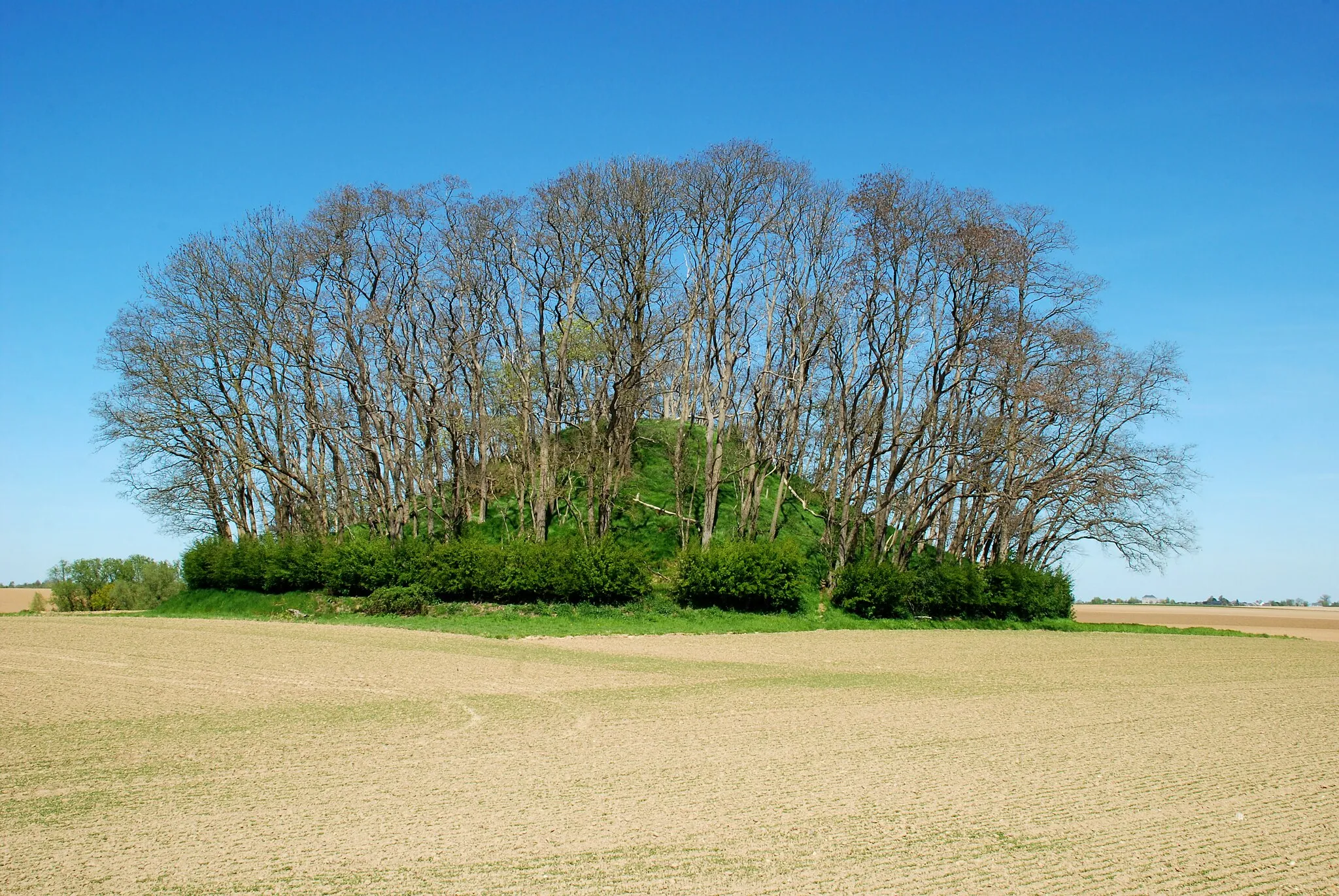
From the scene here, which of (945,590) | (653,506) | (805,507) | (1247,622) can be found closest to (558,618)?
(653,506)

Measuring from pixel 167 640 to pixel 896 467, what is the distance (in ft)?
89.6

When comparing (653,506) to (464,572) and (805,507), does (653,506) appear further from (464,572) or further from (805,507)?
(464,572)

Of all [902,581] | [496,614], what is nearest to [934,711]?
[496,614]

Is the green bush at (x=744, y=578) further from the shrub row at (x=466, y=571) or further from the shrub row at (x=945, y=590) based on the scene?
the shrub row at (x=945, y=590)

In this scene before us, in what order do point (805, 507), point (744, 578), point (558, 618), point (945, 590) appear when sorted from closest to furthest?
point (558, 618) → point (744, 578) → point (945, 590) → point (805, 507)

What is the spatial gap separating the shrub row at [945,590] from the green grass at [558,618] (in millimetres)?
666

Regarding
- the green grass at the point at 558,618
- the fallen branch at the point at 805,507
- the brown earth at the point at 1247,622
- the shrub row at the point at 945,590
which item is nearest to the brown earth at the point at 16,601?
the green grass at the point at 558,618

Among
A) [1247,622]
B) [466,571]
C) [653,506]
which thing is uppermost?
[653,506]

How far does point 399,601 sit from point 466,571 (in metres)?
2.59

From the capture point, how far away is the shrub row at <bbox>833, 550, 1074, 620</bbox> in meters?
38.9

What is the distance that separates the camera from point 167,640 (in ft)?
87.6

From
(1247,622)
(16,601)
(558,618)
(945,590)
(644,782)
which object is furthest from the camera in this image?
(1247,622)

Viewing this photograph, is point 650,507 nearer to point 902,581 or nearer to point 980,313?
point 902,581

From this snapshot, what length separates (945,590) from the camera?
132ft
